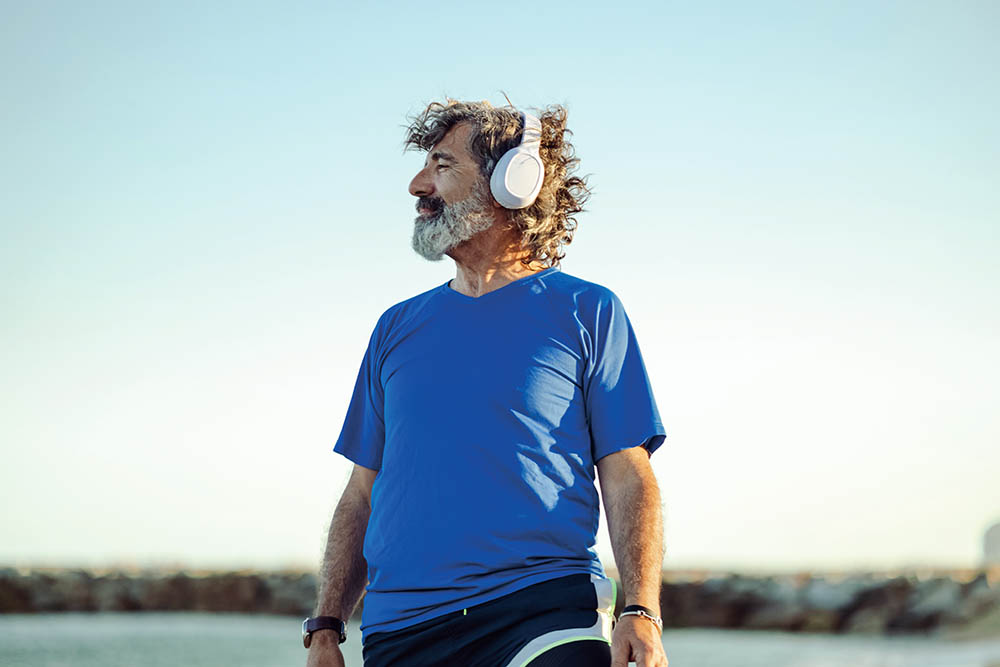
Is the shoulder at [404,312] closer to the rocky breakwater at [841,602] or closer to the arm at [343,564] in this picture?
the arm at [343,564]

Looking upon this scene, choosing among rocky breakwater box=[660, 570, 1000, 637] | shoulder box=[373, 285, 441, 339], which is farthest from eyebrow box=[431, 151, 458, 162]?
rocky breakwater box=[660, 570, 1000, 637]

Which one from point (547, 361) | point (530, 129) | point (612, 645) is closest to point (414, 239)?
point (530, 129)

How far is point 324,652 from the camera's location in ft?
6.35

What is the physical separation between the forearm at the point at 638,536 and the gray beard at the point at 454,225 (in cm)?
62

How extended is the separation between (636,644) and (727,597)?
13.5 metres

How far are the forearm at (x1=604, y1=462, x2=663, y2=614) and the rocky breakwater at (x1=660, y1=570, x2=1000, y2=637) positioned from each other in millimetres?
11956

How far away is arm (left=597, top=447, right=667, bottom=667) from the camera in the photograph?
161cm

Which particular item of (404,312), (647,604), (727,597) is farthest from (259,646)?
(647,604)

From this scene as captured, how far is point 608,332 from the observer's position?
191cm

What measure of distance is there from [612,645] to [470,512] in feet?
1.06

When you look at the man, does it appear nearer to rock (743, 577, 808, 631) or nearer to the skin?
the skin

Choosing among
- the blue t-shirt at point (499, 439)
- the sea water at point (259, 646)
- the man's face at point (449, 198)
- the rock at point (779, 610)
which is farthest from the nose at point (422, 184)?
the rock at point (779, 610)

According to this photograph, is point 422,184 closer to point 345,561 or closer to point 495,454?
point 495,454

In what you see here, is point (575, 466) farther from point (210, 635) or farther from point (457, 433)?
point (210, 635)
